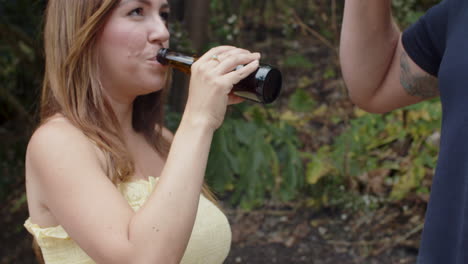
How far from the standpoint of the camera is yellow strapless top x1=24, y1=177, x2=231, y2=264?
1589mm

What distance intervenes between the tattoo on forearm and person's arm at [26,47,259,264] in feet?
2.33

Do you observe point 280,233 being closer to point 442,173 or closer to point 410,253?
point 410,253

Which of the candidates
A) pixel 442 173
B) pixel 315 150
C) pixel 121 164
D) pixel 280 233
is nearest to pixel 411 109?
pixel 315 150

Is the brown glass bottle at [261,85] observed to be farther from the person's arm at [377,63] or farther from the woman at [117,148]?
the person's arm at [377,63]

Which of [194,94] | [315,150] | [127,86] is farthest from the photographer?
[315,150]

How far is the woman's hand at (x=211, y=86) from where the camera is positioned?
137cm

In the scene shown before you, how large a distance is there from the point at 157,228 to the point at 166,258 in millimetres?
85

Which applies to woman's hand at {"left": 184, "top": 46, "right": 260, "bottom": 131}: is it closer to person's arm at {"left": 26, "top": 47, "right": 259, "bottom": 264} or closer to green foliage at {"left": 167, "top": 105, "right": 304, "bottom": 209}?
person's arm at {"left": 26, "top": 47, "right": 259, "bottom": 264}

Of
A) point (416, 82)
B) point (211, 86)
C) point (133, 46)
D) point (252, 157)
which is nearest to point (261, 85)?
point (211, 86)

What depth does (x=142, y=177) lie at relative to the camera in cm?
177

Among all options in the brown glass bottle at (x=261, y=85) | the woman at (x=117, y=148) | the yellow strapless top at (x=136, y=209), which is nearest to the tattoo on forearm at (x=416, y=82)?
the brown glass bottle at (x=261, y=85)

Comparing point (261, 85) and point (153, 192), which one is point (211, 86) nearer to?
point (261, 85)

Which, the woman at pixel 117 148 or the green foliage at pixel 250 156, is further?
the green foliage at pixel 250 156

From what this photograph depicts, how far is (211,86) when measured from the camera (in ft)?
4.51
